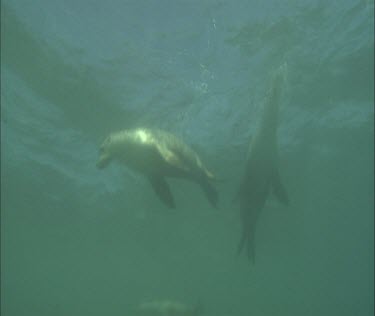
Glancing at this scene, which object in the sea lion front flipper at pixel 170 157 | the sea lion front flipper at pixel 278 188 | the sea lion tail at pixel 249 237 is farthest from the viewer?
the sea lion tail at pixel 249 237

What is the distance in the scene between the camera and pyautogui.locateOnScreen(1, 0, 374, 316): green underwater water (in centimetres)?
1323

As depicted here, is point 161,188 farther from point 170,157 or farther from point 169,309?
point 169,309

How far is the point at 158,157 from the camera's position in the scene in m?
7.13

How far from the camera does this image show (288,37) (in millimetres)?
13867

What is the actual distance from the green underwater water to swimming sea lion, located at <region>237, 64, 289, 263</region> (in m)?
0.65

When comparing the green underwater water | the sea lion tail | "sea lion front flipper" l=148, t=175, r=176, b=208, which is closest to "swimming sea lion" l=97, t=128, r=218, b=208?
"sea lion front flipper" l=148, t=175, r=176, b=208

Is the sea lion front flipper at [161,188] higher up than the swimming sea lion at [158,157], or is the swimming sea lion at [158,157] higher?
the swimming sea lion at [158,157]

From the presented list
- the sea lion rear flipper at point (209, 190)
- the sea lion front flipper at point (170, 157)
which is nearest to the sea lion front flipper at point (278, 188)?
the sea lion rear flipper at point (209, 190)

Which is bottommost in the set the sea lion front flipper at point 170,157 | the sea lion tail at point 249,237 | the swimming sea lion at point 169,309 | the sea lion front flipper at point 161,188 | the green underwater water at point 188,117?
the swimming sea lion at point 169,309

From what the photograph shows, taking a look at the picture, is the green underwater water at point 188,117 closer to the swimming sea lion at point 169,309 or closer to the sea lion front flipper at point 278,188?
the swimming sea lion at point 169,309

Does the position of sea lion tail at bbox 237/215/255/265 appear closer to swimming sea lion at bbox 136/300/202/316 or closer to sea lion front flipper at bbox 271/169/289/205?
sea lion front flipper at bbox 271/169/289/205

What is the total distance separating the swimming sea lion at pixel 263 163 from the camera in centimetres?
783

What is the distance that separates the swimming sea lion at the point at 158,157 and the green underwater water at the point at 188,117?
7.37ft

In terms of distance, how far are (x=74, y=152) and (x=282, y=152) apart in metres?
10.5
